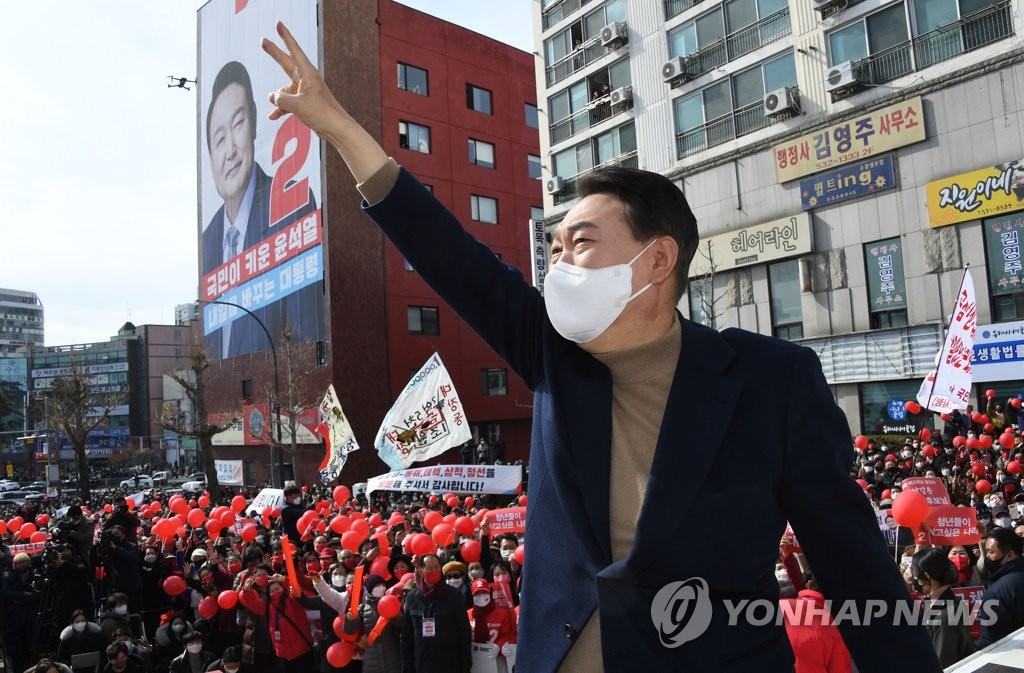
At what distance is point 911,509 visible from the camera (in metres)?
7.06

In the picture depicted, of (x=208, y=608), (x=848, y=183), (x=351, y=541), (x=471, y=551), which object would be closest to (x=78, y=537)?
(x=208, y=608)

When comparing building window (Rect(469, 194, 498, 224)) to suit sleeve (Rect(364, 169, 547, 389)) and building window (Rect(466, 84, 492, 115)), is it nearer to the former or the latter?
building window (Rect(466, 84, 492, 115))

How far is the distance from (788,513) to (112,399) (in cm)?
4716

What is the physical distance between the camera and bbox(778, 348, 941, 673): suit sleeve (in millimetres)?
1493

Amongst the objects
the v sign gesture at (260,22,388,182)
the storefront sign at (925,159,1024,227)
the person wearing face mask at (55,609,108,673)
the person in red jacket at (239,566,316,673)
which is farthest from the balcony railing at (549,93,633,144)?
the v sign gesture at (260,22,388,182)

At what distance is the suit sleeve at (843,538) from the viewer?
58.8 inches

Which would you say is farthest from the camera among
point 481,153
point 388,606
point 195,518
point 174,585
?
point 481,153

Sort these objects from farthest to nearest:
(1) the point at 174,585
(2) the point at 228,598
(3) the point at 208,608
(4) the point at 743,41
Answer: (4) the point at 743,41 < (1) the point at 174,585 < (3) the point at 208,608 < (2) the point at 228,598

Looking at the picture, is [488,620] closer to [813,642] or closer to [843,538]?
[813,642]

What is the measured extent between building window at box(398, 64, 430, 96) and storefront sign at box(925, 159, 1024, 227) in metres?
23.0

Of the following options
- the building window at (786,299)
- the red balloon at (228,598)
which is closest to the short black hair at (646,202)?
the red balloon at (228,598)

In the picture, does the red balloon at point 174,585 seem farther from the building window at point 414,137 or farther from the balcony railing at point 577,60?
the building window at point 414,137

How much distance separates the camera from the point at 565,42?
32.1 m

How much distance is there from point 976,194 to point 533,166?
78.2 ft
